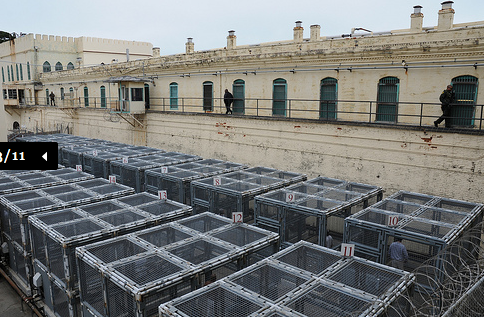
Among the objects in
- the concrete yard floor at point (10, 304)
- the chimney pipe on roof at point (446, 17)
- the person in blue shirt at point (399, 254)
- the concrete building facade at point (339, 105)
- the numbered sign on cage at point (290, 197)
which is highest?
the chimney pipe on roof at point (446, 17)

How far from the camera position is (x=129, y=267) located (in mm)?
6066

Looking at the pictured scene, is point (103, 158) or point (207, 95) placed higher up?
point (207, 95)

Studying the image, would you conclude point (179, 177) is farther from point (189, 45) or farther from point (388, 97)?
point (189, 45)

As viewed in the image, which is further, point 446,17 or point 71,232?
point 446,17

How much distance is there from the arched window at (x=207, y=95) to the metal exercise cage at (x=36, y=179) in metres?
9.99

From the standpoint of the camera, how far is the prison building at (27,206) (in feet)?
29.4

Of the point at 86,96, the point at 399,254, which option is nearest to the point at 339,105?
the point at 399,254

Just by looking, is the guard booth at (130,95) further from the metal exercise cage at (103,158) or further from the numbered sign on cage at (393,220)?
the numbered sign on cage at (393,220)

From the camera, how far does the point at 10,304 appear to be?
384 inches

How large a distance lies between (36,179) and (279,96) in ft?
37.1

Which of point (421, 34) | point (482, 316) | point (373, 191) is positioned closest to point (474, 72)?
point (421, 34)

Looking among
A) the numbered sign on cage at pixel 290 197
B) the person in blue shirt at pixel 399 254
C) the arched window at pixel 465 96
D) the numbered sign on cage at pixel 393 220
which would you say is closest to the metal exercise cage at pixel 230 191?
the numbered sign on cage at pixel 290 197

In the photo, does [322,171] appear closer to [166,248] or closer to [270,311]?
[166,248]

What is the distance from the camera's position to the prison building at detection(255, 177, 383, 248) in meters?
8.74
